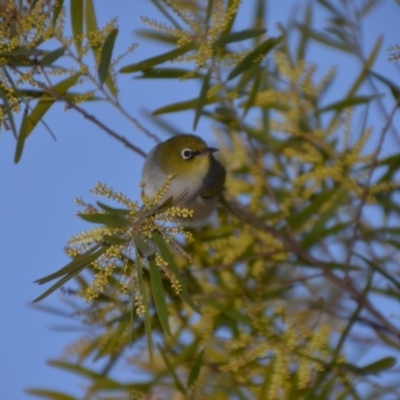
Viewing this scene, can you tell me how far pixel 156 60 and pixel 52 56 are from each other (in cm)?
30

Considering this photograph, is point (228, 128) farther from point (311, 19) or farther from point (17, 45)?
point (17, 45)

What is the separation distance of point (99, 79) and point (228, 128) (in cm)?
93

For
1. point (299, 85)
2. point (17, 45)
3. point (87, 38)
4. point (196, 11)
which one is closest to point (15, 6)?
point (17, 45)

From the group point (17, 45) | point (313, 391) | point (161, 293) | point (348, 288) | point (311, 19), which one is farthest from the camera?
point (311, 19)

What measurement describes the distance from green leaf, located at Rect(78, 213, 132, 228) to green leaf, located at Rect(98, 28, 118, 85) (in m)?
0.55

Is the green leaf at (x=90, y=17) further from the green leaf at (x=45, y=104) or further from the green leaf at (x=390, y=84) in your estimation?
the green leaf at (x=390, y=84)

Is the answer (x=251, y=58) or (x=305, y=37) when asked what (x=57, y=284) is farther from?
(x=305, y=37)

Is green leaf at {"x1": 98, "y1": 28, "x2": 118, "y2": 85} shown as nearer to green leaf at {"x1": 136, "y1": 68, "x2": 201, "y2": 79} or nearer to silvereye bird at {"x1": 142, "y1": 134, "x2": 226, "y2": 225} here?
green leaf at {"x1": 136, "y1": 68, "x2": 201, "y2": 79}

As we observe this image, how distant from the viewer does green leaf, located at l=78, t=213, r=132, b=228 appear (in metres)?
1.54

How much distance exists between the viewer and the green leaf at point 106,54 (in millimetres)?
1958

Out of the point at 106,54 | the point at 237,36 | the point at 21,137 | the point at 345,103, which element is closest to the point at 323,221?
the point at 345,103

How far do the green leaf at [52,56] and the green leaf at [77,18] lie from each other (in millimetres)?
178

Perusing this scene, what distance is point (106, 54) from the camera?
1988mm

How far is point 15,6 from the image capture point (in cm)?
187
